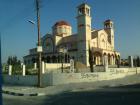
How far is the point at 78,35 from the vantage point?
67.8 meters

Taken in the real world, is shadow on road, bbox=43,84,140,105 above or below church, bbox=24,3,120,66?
below

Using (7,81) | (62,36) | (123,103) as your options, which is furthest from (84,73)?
(62,36)

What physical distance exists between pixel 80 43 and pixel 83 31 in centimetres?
294

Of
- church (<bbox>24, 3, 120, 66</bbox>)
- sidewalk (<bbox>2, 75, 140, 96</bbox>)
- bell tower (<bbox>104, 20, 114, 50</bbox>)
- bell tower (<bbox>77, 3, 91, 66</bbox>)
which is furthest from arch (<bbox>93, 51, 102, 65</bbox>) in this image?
sidewalk (<bbox>2, 75, 140, 96</bbox>)

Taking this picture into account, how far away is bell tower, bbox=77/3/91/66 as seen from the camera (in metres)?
64.7

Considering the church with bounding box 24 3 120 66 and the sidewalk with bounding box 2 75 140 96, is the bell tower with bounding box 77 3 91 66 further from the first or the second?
the sidewalk with bounding box 2 75 140 96

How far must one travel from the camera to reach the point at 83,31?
65562mm

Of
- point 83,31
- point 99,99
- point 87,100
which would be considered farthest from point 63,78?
point 83,31

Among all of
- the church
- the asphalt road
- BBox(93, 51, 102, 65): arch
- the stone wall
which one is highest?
the church

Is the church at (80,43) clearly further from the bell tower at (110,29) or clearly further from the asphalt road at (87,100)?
the asphalt road at (87,100)

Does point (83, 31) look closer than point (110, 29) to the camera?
Yes

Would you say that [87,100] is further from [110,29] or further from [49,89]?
[110,29]

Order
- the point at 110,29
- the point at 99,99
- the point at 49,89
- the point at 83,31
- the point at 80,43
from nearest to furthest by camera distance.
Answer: the point at 99,99, the point at 49,89, the point at 83,31, the point at 80,43, the point at 110,29

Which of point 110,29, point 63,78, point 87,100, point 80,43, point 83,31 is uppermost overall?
point 110,29
